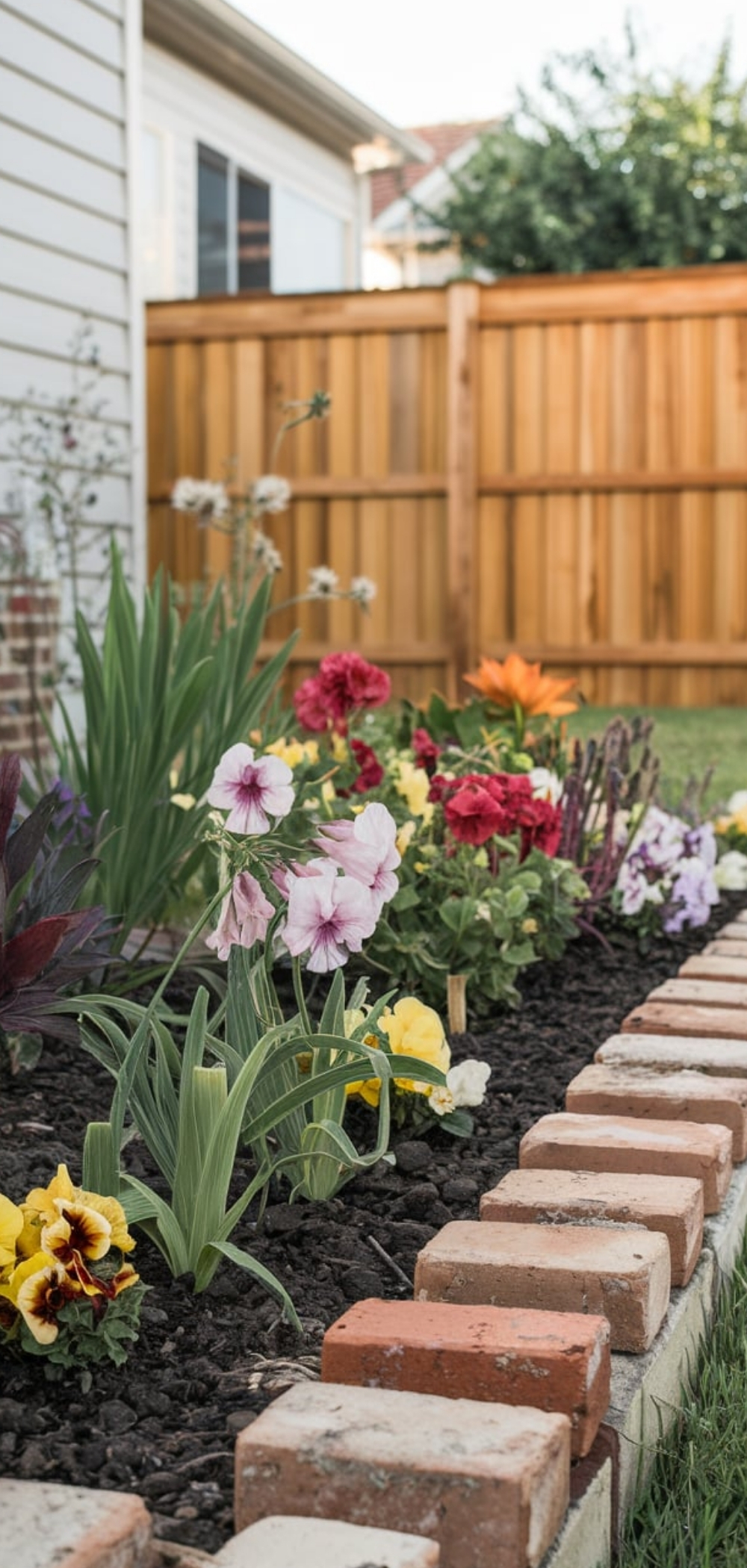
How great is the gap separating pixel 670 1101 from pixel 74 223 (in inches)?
210

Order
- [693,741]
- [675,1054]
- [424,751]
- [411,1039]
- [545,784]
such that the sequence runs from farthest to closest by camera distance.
A: [693,741]
[545,784]
[424,751]
[675,1054]
[411,1039]

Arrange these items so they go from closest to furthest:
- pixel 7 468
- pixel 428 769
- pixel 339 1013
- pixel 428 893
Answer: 1. pixel 339 1013
2. pixel 428 893
3. pixel 428 769
4. pixel 7 468

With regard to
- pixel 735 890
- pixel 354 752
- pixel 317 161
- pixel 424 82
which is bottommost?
pixel 735 890

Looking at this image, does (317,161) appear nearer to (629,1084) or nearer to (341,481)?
(341,481)

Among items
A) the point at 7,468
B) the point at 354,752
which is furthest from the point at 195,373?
the point at 354,752

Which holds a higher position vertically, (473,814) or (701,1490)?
(473,814)

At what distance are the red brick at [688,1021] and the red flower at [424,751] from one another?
737 millimetres

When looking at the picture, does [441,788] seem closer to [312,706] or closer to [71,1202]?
[312,706]

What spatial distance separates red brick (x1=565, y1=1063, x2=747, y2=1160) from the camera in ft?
6.59

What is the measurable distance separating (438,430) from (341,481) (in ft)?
1.80

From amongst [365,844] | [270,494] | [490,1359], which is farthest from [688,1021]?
[270,494]

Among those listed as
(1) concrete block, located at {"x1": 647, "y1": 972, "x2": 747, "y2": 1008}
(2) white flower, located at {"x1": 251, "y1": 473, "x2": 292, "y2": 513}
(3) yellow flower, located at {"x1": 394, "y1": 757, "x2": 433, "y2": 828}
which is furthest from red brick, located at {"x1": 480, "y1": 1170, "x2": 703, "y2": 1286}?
(2) white flower, located at {"x1": 251, "y1": 473, "x2": 292, "y2": 513}

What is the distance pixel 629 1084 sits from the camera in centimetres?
209

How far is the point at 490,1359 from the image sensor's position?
1.28 metres
